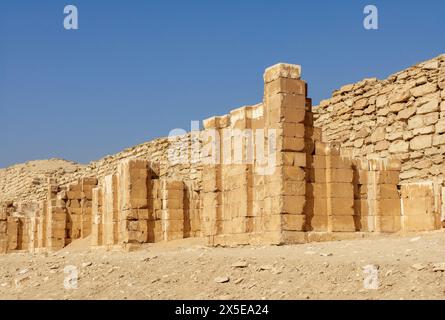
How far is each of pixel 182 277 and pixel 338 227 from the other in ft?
15.6

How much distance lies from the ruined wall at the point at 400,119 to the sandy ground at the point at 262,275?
557 centimetres

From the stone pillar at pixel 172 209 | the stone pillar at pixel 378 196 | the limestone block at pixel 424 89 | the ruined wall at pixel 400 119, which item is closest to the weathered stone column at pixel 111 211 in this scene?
the stone pillar at pixel 172 209

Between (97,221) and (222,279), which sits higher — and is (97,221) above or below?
above

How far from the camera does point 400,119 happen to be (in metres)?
18.6

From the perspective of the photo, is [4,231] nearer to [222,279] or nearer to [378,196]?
[378,196]

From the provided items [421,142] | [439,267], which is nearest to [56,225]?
[421,142]

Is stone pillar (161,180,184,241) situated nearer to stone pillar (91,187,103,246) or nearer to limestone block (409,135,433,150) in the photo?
stone pillar (91,187,103,246)

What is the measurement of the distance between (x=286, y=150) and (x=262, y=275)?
433cm

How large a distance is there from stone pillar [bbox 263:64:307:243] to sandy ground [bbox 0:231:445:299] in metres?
0.85

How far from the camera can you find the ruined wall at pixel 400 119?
56.8ft

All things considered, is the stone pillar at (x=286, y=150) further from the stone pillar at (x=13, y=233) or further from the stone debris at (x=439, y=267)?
the stone pillar at (x=13, y=233)

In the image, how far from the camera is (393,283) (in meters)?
8.31
